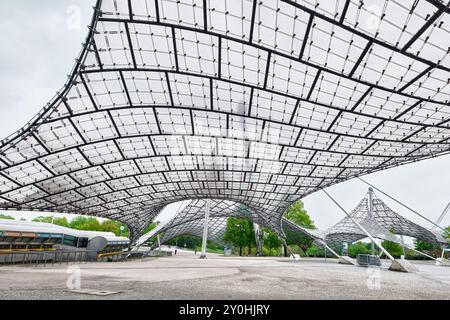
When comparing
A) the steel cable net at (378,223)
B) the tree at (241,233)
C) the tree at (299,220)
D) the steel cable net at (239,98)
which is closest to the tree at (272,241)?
the tree at (299,220)

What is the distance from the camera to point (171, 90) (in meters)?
28.4

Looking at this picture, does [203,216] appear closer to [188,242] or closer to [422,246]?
[188,242]

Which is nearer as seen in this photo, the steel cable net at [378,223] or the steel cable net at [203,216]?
the steel cable net at [203,216]

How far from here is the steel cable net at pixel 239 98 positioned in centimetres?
1945

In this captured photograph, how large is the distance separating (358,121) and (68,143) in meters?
31.8

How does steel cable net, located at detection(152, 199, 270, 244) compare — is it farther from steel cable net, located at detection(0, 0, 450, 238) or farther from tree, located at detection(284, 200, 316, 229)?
steel cable net, located at detection(0, 0, 450, 238)

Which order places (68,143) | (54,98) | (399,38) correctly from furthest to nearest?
1. (68,143)
2. (54,98)
3. (399,38)

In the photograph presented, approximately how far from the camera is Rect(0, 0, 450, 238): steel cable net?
19.5 meters

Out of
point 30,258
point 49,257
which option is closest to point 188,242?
point 49,257

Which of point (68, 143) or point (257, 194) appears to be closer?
point (68, 143)

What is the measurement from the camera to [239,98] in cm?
2892

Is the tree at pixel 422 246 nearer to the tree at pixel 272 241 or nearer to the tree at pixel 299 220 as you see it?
the tree at pixel 299 220
